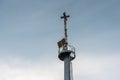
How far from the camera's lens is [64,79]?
64.7 m

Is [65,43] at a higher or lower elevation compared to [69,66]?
higher

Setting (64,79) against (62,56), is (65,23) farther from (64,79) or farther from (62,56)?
(64,79)

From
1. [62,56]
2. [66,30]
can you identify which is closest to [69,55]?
[62,56]

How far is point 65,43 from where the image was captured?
229 ft

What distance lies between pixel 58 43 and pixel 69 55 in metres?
4.46

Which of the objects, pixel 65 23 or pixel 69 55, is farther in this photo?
pixel 65 23

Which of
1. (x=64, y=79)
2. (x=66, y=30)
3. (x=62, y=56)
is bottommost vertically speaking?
(x=64, y=79)

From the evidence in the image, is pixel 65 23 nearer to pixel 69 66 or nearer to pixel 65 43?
pixel 65 43

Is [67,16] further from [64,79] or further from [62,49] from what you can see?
[64,79]

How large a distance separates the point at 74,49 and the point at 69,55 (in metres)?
1.85

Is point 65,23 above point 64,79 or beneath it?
above

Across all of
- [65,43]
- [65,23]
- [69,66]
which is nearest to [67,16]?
[65,23]

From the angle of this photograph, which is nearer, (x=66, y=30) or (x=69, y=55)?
(x=69, y=55)

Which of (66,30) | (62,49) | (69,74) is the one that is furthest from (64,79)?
(66,30)
